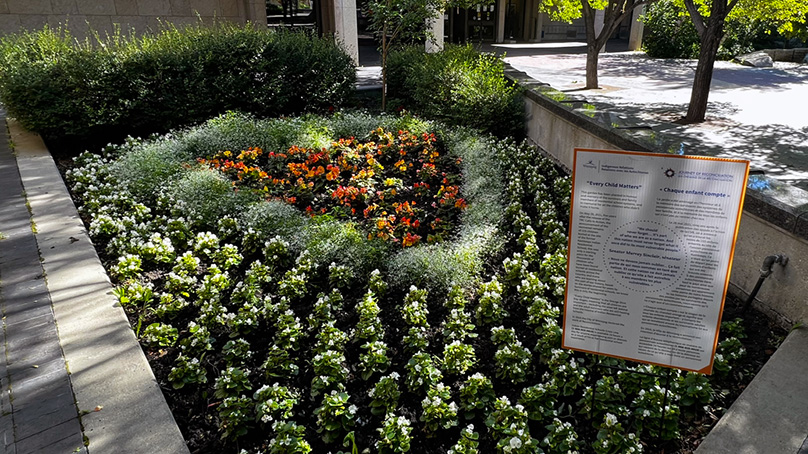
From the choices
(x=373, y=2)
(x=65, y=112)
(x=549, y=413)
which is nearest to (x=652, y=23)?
(x=373, y=2)

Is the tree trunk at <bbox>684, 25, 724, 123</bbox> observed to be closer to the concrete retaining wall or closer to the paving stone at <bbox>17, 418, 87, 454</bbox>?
the concrete retaining wall

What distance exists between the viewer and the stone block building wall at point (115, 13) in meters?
12.7

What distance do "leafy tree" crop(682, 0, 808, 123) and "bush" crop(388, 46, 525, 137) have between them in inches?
108

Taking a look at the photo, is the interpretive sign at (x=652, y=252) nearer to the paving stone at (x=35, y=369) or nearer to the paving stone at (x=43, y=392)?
the paving stone at (x=43, y=392)

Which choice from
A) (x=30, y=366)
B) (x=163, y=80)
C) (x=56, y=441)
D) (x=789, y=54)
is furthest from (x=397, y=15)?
(x=789, y=54)

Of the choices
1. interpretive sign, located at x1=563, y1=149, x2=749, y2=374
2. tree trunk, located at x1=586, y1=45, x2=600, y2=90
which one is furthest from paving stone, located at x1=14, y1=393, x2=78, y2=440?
tree trunk, located at x1=586, y1=45, x2=600, y2=90

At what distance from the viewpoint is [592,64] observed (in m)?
11.7

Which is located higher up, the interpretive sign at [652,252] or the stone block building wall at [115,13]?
the stone block building wall at [115,13]

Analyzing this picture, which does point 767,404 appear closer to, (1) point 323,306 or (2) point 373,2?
(1) point 323,306

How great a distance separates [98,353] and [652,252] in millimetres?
3123

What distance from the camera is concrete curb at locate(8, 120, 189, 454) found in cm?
262

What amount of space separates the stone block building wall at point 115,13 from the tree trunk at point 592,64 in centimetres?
872

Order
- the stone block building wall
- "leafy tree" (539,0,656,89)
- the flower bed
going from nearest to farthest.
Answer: the flower bed < "leafy tree" (539,0,656,89) < the stone block building wall

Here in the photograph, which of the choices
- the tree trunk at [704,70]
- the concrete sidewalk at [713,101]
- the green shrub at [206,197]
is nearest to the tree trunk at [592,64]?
the concrete sidewalk at [713,101]
